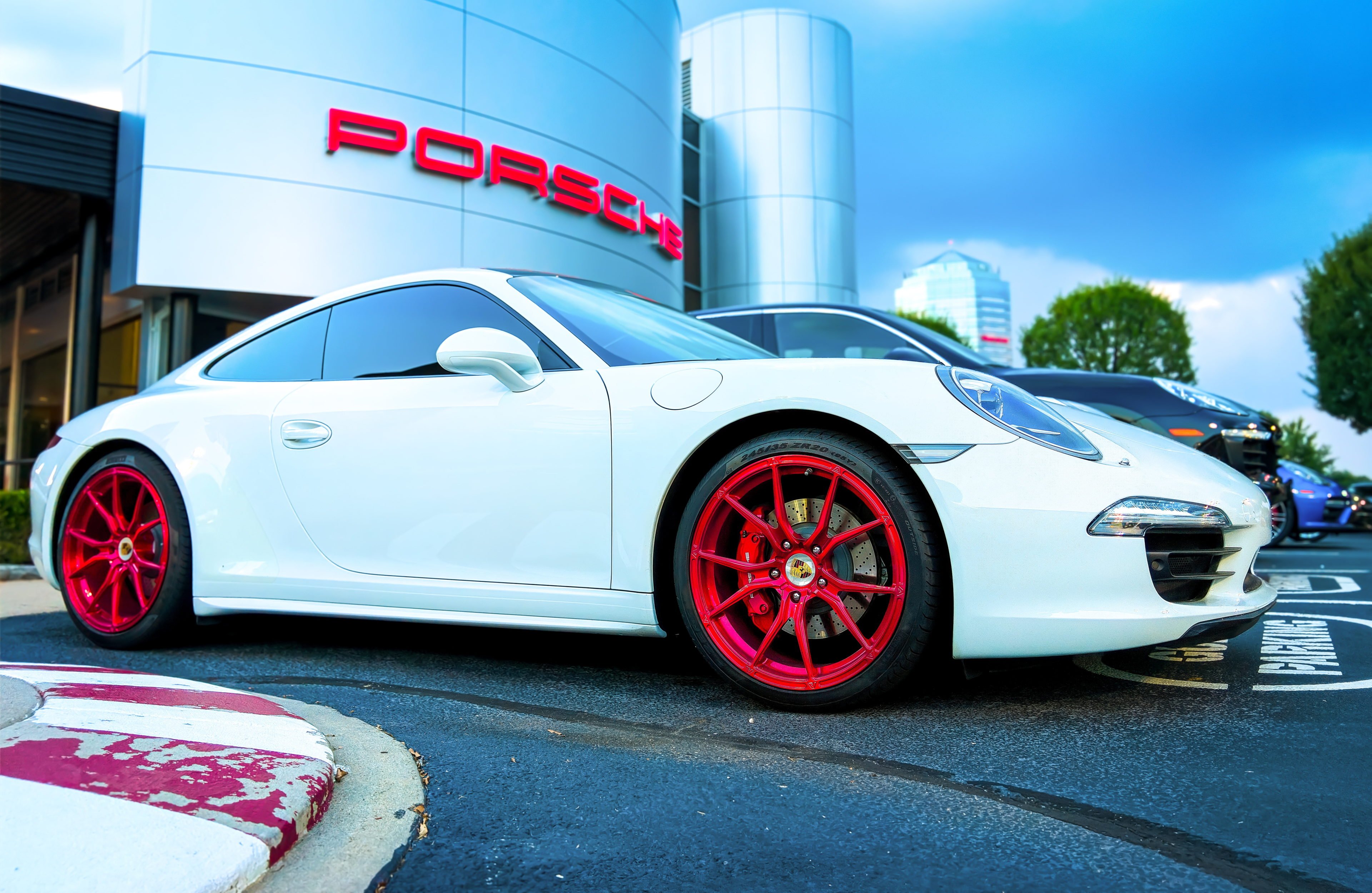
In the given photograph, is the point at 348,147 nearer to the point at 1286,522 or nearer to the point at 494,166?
the point at 494,166

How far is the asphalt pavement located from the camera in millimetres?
1494

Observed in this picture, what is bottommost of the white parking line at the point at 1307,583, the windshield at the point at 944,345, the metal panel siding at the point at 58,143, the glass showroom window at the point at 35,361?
the white parking line at the point at 1307,583

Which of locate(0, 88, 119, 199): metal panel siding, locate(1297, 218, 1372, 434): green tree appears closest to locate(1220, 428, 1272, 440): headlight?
locate(0, 88, 119, 199): metal panel siding

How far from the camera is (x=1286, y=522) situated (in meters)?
9.16

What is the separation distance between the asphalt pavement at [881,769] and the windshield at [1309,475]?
8692mm

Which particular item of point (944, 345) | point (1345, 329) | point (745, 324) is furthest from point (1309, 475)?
point (1345, 329)

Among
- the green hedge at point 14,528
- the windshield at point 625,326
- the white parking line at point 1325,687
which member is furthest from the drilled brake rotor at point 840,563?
the green hedge at point 14,528

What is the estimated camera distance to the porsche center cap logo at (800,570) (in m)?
2.43

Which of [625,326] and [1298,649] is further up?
[625,326]

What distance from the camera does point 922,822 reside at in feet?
5.52

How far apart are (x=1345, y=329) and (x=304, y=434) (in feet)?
111

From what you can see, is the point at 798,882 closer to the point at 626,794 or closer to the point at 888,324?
the point at 626,794

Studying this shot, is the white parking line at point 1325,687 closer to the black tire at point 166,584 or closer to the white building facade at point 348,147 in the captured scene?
the black tire at point 166,584

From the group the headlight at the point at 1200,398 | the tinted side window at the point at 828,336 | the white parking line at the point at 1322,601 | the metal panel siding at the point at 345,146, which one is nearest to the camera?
the white parking line at the point at 1322,601
